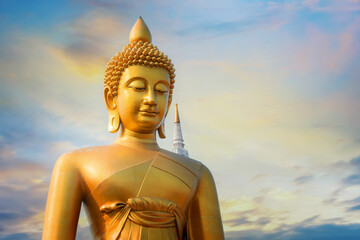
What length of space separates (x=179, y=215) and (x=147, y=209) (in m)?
0.57

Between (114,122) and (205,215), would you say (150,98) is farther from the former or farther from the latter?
(205,215)

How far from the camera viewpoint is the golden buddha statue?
591cm

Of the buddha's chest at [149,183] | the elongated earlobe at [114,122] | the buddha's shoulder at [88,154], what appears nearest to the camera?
the buddha's chest at [149,183]

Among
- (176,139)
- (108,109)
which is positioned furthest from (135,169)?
(176,139)

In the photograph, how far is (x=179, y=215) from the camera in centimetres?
628

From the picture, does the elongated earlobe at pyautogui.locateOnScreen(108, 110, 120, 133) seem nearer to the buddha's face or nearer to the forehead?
the buddha's face

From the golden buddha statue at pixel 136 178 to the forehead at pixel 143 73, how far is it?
0.05ft

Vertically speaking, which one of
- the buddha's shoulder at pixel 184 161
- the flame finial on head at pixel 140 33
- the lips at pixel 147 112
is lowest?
the buddha's shoulder at pixel 184 161

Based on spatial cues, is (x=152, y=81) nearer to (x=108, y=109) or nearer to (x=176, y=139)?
(x=108, y=109)

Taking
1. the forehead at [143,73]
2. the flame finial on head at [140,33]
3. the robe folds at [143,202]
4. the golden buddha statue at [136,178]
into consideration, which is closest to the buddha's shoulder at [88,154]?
the golden buddha statue at [136,178]

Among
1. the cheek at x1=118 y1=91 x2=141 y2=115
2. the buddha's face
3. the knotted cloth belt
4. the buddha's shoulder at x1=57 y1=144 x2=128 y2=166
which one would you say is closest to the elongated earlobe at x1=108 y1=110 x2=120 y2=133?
the buddha's face

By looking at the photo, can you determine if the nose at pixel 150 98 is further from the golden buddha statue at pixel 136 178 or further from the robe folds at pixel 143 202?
the robe folds at pixel 143 202

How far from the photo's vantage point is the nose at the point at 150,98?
21.8 feet

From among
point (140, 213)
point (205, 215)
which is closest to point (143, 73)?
point (140, 213)
